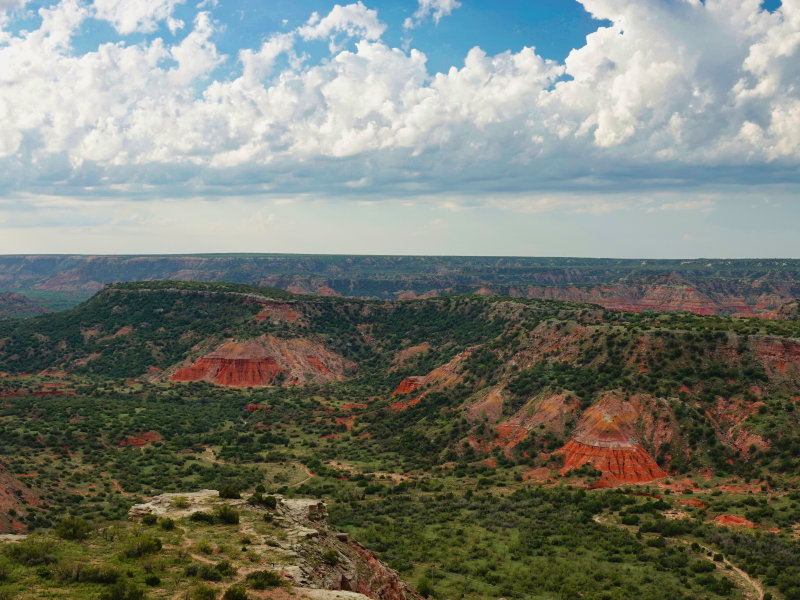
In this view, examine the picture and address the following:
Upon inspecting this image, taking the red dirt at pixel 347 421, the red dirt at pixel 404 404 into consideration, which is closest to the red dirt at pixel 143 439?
the red dirt at pixel 347 421

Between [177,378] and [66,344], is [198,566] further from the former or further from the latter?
[66,344]

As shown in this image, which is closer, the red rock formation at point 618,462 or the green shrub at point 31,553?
the green shrub at point 31,553

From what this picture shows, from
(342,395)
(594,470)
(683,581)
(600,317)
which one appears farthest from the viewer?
(342,395)

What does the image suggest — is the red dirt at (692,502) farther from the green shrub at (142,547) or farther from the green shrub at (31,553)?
the green shrub at (31,553)

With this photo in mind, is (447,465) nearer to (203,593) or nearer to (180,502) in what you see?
(180,502)

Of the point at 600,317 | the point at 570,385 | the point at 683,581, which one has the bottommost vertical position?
the point at 683,581

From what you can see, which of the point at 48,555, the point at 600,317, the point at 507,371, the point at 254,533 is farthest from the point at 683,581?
the point at 600,317
